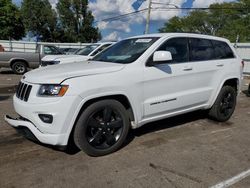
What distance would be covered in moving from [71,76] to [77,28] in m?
46.0

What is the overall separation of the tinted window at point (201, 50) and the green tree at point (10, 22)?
155 feet

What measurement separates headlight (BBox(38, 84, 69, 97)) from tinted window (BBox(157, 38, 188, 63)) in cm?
193

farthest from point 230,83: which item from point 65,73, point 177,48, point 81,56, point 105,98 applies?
point 81,56

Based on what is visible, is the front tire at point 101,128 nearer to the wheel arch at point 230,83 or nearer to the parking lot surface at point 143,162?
the parking lot surface at point 143,162

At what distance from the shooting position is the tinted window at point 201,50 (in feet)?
16.7

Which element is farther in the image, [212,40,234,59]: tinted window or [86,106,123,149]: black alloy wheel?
[212,40,234,59]: tinted window

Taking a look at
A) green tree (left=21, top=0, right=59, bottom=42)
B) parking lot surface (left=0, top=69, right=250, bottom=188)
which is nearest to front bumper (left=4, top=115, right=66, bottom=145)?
parking lot surface (left=0, top=69, right=250, bottom=188)

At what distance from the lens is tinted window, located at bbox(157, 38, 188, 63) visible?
4707 mm

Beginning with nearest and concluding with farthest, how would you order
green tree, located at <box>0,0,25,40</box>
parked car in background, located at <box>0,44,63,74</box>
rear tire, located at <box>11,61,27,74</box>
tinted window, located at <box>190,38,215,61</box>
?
1. tinted window, located at <box>190,38,215,61</box>
2. parked car in background, located at <box>0,44,63,74</box>
3. rear tire, located at <box>11,61,27,74</box>
4. green tree, located at <box>0,0,25,40</box>

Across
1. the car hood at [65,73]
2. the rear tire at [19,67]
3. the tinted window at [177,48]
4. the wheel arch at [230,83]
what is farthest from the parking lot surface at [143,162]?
the rear tire at [19,67]

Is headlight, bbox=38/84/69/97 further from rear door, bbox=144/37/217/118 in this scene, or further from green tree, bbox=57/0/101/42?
green tree, bbox=57/0/101/42

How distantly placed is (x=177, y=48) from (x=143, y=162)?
217 centimetres

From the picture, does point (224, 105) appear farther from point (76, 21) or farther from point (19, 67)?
point (76, 21)

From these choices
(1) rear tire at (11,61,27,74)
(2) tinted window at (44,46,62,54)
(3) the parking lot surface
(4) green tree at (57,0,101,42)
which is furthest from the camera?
(4) green tree at (57,0,101,42)
